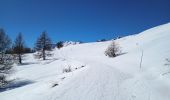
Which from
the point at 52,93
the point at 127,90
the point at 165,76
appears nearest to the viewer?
the point at 52,93

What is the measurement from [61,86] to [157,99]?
6235 millimetres

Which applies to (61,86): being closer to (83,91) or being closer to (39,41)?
(83,91)

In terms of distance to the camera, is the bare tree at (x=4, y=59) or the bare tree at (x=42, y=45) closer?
the bare tree at (x=4, y=59)

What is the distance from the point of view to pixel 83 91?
11.5 metres

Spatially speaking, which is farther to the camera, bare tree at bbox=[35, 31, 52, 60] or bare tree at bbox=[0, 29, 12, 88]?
bare tree at bbox=[35, 31, 52, 60]

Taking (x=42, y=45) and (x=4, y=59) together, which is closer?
(x=4, y=59)

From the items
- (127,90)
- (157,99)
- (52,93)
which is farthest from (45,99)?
(157,99)

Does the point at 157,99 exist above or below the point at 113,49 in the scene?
below

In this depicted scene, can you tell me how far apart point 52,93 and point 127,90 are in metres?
4.94

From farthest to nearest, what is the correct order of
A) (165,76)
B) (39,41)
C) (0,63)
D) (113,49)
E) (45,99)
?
(39,41) → (113,49) → (0,63) → (165,76) → (45,99)

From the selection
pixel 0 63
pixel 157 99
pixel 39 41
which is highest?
pixel 39 41

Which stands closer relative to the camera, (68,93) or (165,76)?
(68,93)

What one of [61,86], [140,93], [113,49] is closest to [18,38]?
[113,49]

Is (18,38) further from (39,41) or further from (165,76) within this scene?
(165,76)
